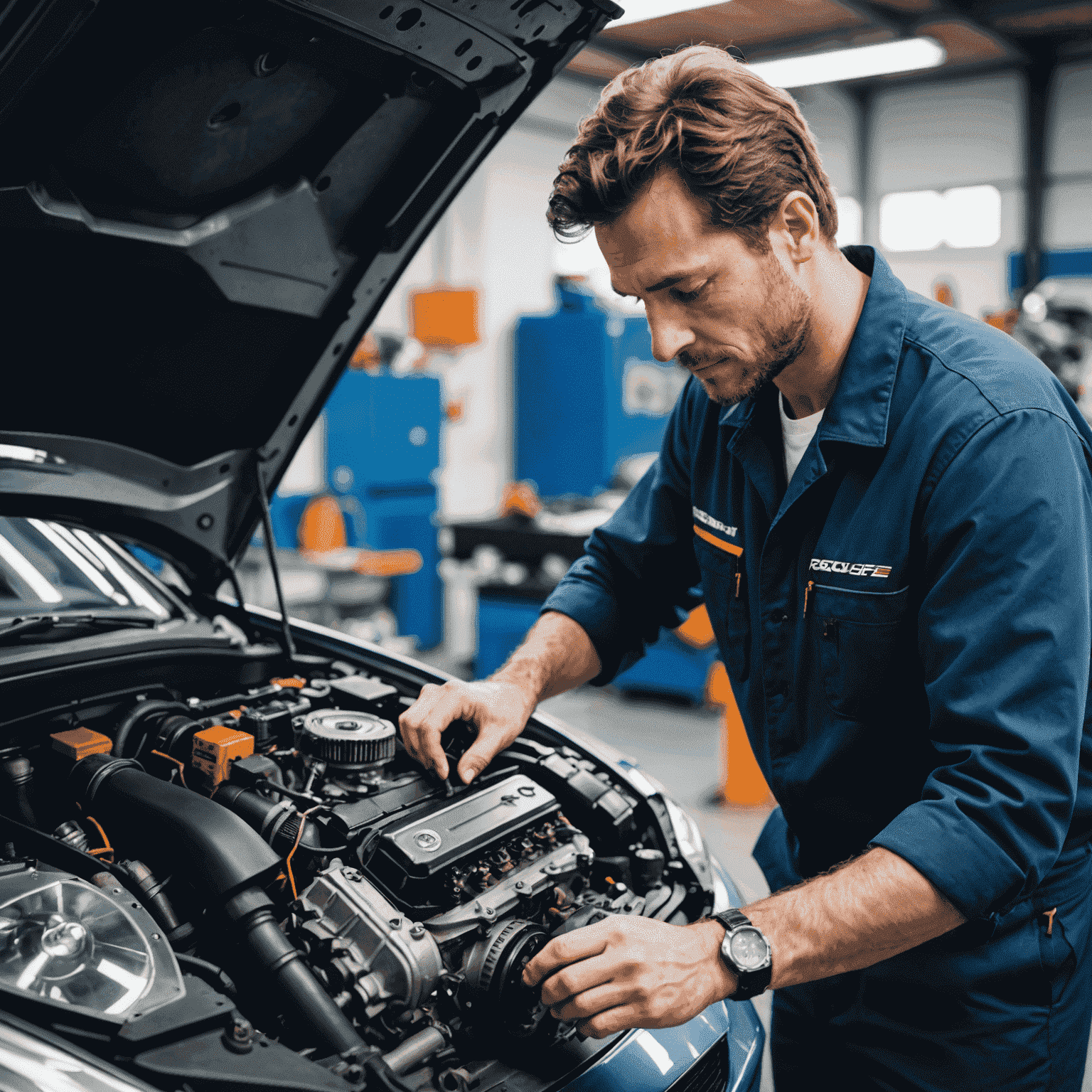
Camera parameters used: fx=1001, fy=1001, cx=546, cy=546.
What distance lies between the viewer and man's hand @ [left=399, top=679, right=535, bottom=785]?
1.47 meters

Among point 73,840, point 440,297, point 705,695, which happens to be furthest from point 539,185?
point 73,840

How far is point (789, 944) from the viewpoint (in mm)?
1038

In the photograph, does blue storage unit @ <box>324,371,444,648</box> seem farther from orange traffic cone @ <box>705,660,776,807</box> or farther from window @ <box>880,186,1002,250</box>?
window @ <box>880,186,1002,250</box>

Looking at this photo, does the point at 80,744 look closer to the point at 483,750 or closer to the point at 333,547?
the point at 483,750

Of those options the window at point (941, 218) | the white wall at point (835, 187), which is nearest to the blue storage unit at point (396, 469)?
the white wall at point (835, 187)

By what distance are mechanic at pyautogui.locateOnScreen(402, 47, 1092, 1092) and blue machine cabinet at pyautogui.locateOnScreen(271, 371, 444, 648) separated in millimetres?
3999

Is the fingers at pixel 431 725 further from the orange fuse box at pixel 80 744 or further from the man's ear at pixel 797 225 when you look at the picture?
the man's ear at pixel 797 225

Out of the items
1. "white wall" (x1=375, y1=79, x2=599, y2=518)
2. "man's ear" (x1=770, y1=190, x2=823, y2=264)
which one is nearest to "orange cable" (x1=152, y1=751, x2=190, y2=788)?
"man's ear" (x1=770, y1=190, x2=823, y2=264)

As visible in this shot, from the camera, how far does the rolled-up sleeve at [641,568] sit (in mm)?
1656

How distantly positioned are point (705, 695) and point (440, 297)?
296 centimetres

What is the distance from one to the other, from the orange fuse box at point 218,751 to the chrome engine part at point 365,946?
0.27 m

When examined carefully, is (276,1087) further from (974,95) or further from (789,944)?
(974,95)

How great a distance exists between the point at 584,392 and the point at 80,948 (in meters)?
5.79

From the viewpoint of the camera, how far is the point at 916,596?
3.85 ft
